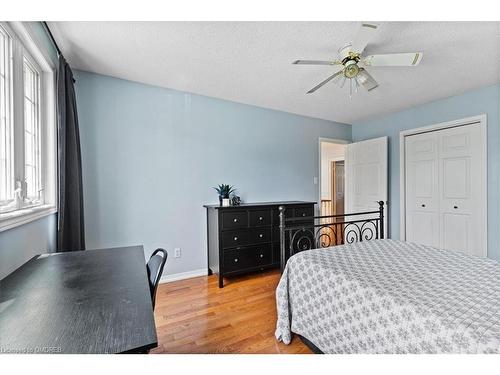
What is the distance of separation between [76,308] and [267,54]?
7.03 ft

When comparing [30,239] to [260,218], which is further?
[260,218]

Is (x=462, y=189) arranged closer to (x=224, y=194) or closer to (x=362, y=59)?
(x=362, y=59)

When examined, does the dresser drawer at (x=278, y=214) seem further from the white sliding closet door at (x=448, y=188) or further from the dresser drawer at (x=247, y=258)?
the white sliding closet door at (x=448, y=188)

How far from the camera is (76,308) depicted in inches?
33.2

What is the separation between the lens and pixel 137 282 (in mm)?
1079

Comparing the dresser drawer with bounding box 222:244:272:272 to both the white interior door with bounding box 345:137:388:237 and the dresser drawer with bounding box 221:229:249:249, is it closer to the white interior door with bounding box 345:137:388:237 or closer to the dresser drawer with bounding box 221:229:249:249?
the dresser drawer with bounding box 221:229:249:249

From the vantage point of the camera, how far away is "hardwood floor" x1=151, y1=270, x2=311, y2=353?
5.53 ft

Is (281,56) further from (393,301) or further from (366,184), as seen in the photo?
(366,184)

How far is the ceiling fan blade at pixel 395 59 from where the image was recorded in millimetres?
1659

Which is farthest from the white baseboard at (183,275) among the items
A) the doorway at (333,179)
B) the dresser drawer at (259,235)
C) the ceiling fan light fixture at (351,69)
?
the doorway at (333,179)

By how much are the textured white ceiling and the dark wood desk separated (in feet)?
5.51

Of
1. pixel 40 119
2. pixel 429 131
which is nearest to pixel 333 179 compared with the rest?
pixel 429 131

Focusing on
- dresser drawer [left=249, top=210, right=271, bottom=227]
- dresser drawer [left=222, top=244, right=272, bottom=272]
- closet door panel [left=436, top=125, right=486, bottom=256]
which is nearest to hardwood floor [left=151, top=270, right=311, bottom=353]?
dresser drawer [left=222, top=244, right=272, bottom=272]
